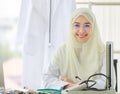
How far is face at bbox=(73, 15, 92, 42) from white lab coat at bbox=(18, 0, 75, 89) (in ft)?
2.43

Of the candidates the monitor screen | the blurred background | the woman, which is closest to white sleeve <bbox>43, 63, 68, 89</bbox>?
the woman

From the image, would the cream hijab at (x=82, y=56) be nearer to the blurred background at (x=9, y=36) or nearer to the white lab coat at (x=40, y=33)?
the white lab coat at (x=40, y=33)

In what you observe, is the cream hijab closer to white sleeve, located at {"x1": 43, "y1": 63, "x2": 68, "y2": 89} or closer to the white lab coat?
white sleeve, located at {"x1": 43, "y1": 63, "x2": 68, "y2": 89}

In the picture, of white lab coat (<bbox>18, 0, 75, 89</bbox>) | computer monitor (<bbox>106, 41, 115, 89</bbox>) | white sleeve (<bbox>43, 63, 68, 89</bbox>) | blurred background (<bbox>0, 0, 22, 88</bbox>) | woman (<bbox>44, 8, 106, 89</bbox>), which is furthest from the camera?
blurred background (<bbox>0, 0, 22, 88</bbox>)

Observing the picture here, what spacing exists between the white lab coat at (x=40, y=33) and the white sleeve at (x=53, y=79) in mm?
711

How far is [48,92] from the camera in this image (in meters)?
1.79

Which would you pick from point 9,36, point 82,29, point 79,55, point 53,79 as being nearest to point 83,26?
point 82,29

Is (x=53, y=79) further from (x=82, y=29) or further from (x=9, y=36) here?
(x=9, y=36)

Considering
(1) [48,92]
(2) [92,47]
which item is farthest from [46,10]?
(1) [48,92]

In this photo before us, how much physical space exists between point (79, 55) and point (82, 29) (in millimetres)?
220

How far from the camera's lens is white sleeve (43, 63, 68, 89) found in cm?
219

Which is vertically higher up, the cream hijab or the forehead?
the forehead

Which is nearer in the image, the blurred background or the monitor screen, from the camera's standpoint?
the monitor screen

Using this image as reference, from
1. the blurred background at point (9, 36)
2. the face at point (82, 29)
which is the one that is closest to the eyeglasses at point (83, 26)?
the face at point (82, 29)
